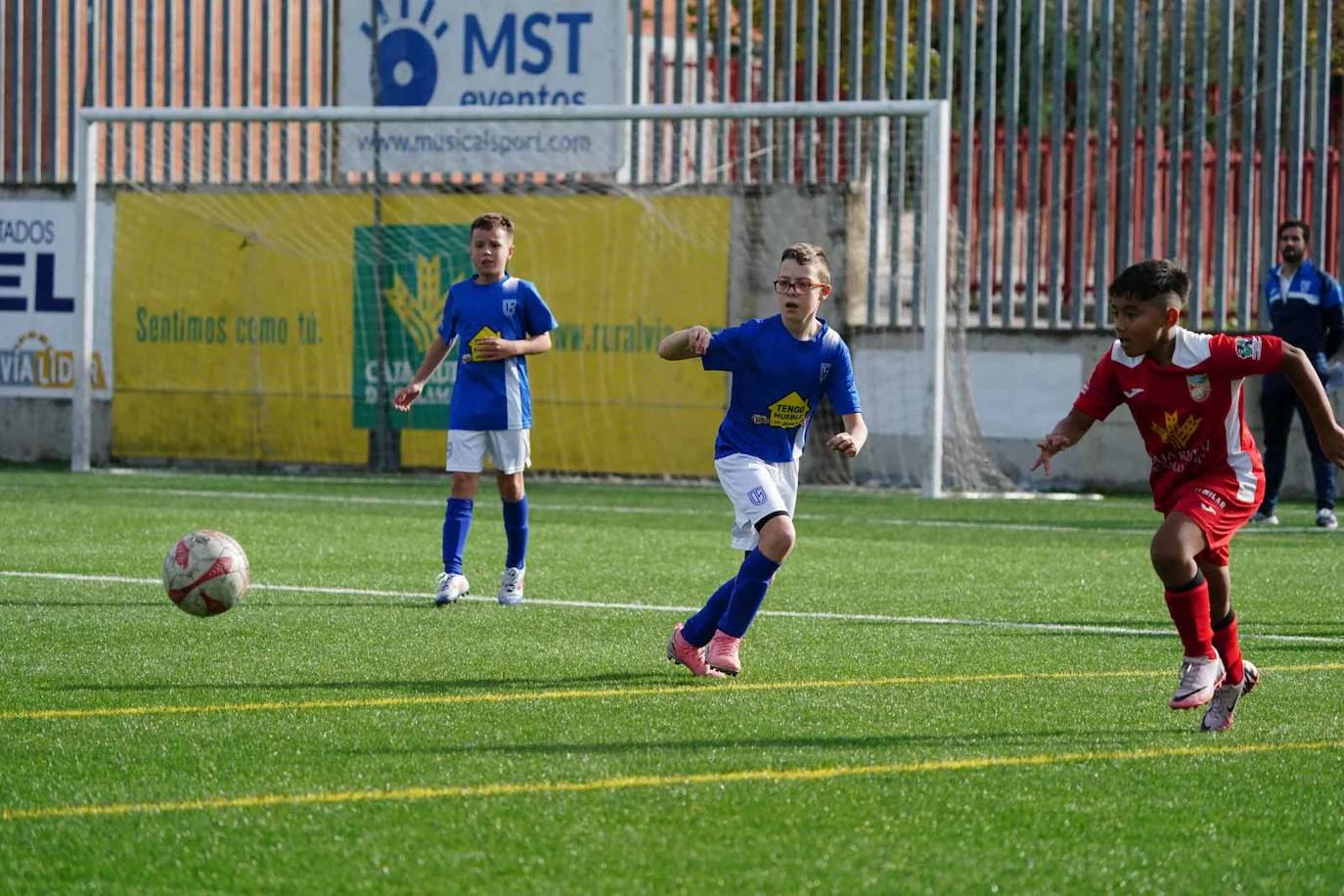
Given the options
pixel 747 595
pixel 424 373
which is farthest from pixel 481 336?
pixel 747 595

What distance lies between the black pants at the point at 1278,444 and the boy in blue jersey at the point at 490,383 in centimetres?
672

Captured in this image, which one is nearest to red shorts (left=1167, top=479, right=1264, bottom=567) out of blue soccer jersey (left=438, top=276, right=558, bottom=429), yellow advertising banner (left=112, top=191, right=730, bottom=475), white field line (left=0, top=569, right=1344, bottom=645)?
white field line (left=0, top=569, right=1344, bottom=645)

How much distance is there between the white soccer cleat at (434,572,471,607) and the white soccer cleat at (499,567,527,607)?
184mm

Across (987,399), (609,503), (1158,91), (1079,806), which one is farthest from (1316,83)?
(1079,806)

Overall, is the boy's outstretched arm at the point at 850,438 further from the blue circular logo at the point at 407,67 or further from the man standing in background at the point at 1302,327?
the blue circular logo at the point at 407,67

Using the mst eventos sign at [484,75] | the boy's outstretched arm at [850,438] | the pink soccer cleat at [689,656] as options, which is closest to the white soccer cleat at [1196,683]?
the boy's outstretched arm at [850,438]

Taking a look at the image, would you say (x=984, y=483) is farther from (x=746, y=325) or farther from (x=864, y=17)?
(x=746, y=325)

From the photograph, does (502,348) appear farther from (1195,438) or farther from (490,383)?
(1195,438)

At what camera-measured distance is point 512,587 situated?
9.84 m

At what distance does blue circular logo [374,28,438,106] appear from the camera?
20.3 meters

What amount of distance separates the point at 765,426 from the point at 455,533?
2853mm

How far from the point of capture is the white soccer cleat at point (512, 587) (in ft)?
32.1

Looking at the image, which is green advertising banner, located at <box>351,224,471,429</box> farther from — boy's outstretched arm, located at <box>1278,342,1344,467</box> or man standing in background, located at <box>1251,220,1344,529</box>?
boy's outstretched arm, located at <box>1278,342,1344,467</box>

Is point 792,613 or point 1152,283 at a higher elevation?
point 1152,283
